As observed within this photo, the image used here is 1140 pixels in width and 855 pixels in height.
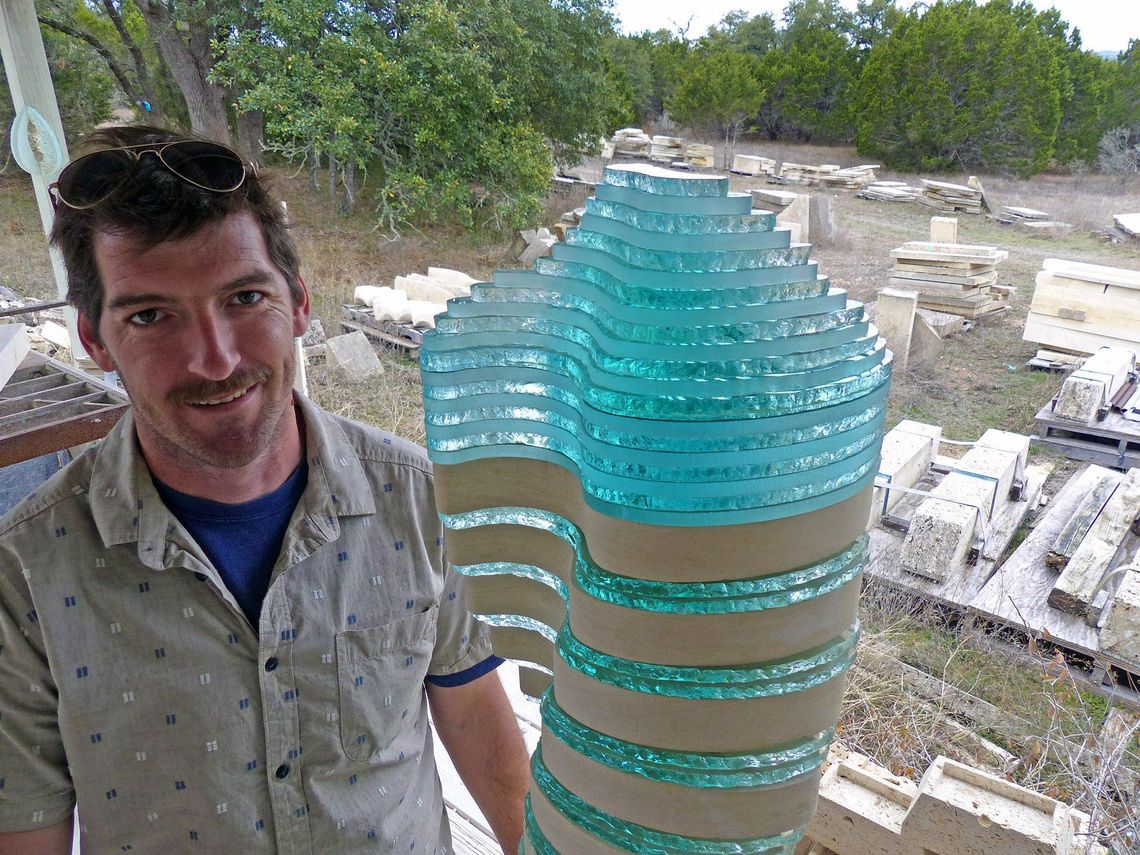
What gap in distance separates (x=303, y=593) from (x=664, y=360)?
1.13 meters

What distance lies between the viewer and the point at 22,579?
1.24 meters

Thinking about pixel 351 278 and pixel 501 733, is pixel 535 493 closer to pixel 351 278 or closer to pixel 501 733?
pixel 501 733

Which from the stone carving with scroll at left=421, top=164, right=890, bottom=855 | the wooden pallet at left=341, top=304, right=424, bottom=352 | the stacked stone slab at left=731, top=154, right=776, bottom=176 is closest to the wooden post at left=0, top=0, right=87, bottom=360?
the stone carving with scroll at left=421, top=164, right=890, bottom=855

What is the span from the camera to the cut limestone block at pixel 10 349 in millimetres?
2641

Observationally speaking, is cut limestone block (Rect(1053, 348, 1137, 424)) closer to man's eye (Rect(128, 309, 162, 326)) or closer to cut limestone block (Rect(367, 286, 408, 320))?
cut limestone block (Rect(367, 286, 408, 320))

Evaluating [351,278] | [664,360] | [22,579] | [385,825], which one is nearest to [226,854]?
[385,825]

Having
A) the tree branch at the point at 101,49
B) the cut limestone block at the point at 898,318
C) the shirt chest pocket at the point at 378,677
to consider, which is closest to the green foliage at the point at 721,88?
the cut limestone block at the point at 898,318

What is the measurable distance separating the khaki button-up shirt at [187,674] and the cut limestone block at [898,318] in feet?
20.5

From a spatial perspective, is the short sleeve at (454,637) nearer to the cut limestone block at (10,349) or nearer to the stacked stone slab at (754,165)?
the cut limestone block at (10,349)

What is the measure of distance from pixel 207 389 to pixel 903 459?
4.49m

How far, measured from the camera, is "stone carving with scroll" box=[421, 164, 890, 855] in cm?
36

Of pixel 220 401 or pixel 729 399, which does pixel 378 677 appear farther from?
pixel 729 399

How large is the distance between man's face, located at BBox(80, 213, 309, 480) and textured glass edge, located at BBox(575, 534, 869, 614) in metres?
0.99

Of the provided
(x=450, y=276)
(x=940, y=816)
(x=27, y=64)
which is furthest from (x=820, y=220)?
(x=940, y=816)
